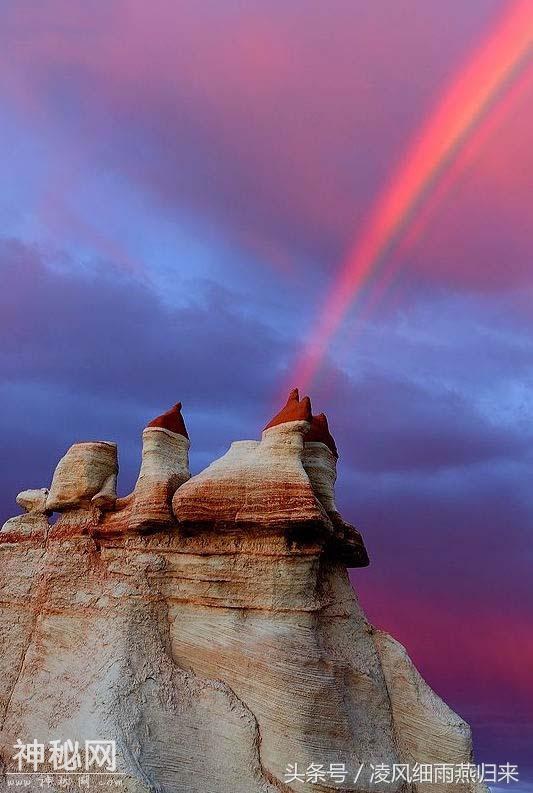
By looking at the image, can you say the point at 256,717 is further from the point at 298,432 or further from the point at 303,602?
the point at 298,432

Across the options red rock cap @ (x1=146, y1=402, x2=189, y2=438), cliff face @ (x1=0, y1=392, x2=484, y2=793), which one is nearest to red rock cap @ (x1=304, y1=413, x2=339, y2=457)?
cliff face @ (x1=0, y1=392, x2=484, y2=793)

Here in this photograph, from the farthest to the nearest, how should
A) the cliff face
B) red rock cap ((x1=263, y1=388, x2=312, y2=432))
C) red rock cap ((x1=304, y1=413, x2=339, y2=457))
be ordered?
red rock cap ((x1=304, y1=413, x2=339, y2=457)) → red rock cap ((x1=263, y1=388, x2=312, y2=432)) → the cliff face

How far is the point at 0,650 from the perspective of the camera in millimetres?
12445

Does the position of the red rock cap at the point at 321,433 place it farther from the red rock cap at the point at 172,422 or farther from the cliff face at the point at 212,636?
the red rock cap at the point at 172,422

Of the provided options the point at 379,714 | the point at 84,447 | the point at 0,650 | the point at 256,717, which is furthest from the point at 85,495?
the point at 379,714

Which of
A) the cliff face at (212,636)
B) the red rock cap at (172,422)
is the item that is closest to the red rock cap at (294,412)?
the cliff face at (212,636)

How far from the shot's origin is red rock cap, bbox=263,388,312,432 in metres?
12.0

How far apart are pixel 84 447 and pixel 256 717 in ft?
17.3

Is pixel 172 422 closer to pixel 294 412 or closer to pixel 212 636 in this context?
pixel 294 412

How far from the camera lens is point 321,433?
44.1 feet

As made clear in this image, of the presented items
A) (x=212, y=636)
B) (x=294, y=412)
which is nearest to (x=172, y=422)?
(x=294, y=412)

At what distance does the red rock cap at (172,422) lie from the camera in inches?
505

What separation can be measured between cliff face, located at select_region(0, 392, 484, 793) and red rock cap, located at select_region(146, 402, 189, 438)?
37 millimetres

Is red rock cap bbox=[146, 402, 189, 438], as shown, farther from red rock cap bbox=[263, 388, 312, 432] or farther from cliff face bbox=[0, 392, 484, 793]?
red rock cap bbox=[263, 388, 312, 432]
